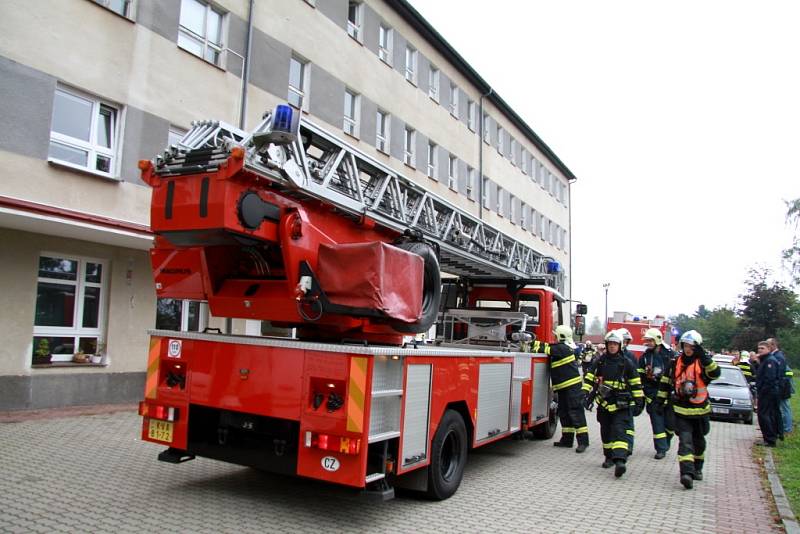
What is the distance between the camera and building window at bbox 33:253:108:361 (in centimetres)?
1046

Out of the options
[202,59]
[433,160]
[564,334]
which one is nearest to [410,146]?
[433,160]

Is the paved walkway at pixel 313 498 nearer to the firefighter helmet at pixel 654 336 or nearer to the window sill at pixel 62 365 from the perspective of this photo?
the firefighter helmet at pixel 654 336

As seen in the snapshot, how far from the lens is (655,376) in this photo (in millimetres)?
9180

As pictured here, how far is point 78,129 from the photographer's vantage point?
10.7 metres

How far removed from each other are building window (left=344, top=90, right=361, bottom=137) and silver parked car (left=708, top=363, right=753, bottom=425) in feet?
37.3

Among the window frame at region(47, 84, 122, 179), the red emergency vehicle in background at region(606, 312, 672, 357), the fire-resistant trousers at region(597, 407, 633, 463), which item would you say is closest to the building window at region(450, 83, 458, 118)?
the red emergency vehicle in background at region(606, 312, 672, 357)

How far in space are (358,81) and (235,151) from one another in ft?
46.0

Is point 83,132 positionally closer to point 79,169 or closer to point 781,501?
point 79,169

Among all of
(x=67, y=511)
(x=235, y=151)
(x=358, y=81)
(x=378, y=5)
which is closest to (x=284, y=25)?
(x=358, y=81)

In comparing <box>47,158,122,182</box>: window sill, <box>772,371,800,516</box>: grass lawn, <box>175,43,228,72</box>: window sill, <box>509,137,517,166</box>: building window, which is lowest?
<box>772,371,800,516</box>: grass lawn

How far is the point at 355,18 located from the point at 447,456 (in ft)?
50.7

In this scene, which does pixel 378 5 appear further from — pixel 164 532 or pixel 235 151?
pixel 164 532

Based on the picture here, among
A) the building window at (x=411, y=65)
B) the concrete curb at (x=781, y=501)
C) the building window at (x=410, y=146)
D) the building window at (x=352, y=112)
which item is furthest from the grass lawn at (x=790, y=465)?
the building window at (x=411, y=65)

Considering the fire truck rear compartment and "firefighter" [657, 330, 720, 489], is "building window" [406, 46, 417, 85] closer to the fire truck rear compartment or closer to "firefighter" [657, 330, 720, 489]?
"firefighter" [657, 330, 720, 489]
